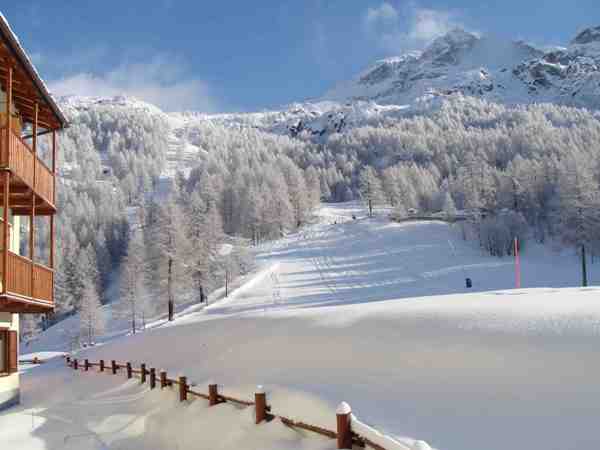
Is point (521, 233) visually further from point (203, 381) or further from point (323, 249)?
point (203, 381)

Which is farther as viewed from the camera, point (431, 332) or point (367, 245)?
point (367, 245)

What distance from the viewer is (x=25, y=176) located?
46.0 feet

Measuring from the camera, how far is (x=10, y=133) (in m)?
12.9

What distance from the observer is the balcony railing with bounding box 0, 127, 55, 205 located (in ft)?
41.9

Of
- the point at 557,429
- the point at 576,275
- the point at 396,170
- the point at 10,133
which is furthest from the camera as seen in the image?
the point at 396,170

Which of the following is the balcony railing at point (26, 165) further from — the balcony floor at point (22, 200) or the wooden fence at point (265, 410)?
the wooden fence at point (265, 410)

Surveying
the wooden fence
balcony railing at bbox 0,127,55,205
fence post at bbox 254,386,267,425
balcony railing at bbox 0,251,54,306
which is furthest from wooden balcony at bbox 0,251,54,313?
fence post at bbox 254,386,267,425

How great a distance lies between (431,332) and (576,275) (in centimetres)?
6025

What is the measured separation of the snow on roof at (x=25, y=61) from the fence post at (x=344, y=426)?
1119 cm

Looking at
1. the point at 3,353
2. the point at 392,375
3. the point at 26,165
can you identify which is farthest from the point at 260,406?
the point at 3,353

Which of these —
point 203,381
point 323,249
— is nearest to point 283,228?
point 323,249

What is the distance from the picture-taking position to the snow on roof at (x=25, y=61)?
12334mm

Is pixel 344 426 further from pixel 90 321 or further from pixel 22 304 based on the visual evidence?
pixel 90 321

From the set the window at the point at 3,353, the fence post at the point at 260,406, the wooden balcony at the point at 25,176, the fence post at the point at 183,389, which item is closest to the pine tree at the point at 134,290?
the window at the point at 3,353
